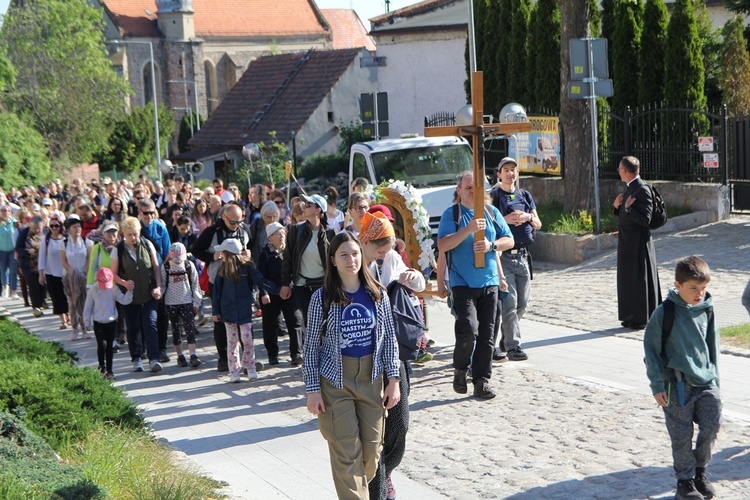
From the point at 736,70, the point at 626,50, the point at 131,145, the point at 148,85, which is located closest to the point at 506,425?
the point at 626,50

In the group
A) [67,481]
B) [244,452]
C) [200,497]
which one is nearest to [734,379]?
[244,452]

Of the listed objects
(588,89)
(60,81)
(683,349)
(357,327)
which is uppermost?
(60,81)

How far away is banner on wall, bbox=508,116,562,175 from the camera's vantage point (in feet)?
74.8

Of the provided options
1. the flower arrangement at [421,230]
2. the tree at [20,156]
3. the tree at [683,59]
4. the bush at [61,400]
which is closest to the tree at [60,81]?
the tree at [20,156]

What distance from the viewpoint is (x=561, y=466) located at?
731 centimetres

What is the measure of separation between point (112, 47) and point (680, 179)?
2582 inches

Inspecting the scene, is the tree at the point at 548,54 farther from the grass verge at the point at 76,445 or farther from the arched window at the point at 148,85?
the arched window at the point at 148,85

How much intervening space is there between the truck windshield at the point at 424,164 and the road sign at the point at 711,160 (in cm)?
401

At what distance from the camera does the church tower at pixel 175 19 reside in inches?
3243

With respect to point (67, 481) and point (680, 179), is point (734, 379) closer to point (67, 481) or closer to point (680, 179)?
point (67, 481)

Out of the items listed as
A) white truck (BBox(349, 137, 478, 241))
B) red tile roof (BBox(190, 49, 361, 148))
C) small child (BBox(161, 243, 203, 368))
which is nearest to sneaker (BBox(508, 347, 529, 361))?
small child (BBox(161, 243, 203, 368))

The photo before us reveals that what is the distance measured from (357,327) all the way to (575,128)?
14.2m

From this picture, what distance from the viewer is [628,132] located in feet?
68.6

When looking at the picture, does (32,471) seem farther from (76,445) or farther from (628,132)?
(628,132)
